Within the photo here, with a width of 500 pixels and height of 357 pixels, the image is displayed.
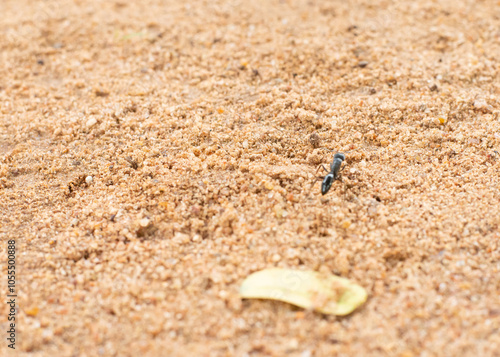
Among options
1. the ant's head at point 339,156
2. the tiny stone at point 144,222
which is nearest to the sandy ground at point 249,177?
the tiny stone at point 144,222

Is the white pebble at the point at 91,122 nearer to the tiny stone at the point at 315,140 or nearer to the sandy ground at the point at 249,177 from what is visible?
the sandy ground at the point at 249,177

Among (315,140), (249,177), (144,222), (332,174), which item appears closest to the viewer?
(144,222)

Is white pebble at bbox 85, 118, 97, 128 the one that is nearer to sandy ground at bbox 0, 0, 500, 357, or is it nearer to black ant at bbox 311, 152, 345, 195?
sandy ground at bbox 0, 0, 500, 357

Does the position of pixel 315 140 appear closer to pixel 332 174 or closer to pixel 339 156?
pixel 339 156

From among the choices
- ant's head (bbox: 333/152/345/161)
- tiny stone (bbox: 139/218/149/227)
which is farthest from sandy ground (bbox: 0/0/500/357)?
ant's head (bbox: 333/152/345/161)

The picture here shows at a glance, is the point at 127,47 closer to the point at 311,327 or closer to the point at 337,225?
the point at 337,225

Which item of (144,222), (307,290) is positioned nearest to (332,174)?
(307,290)
